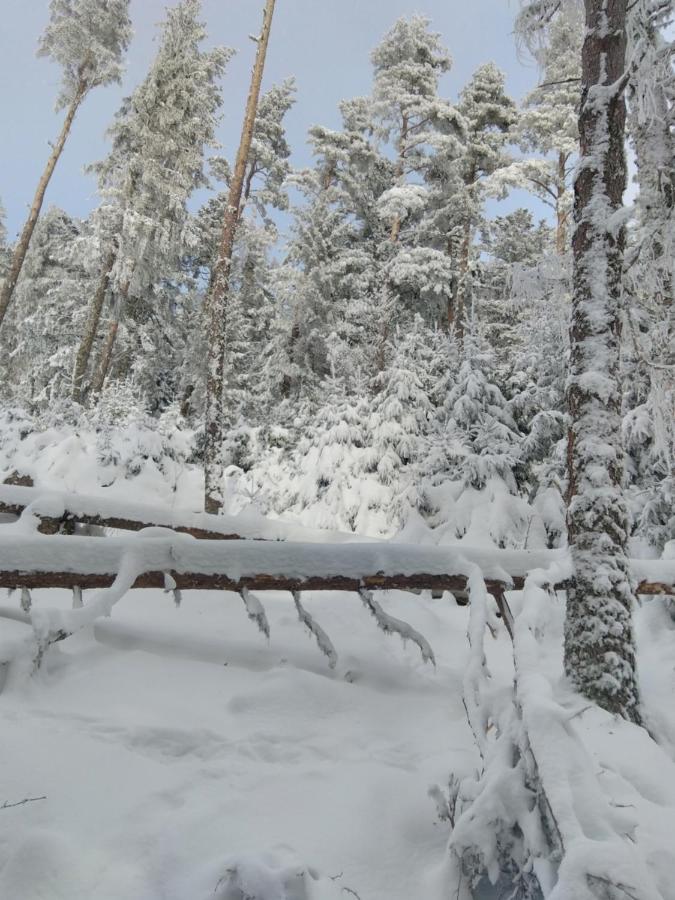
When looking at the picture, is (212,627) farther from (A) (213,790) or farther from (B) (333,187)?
(B) (333,187)

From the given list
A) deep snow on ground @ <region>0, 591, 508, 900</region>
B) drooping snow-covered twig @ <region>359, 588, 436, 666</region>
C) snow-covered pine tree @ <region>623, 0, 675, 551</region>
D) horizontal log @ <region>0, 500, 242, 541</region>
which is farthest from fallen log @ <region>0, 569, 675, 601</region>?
snow-covered pine tree @ <region>623, 0, 675, 551</region>

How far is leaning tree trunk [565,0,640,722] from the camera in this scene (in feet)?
12.6

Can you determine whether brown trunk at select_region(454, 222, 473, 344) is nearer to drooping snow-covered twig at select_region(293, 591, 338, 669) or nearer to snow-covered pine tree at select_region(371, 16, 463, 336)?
snow-covered pine tree at select_region(371, 16, 463, 336)

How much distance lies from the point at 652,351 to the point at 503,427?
5220 millimetres

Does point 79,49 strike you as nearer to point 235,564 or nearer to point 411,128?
point 411,128

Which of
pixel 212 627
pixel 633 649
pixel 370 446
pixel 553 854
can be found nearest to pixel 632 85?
pixel 633 649

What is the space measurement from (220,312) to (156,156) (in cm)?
1186

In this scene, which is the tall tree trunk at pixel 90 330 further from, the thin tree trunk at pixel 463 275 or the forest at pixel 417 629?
the thin tree trunk at pixel 463 275

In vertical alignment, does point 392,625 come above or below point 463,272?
below

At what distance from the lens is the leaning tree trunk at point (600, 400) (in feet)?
12.6

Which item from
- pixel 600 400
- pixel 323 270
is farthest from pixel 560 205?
pixel 600 400

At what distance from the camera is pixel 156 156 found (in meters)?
19.5

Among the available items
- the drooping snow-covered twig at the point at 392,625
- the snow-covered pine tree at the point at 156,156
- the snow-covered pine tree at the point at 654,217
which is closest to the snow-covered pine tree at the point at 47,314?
the snow-covered pine tree at the point at 156,156

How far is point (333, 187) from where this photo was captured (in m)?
22.0
